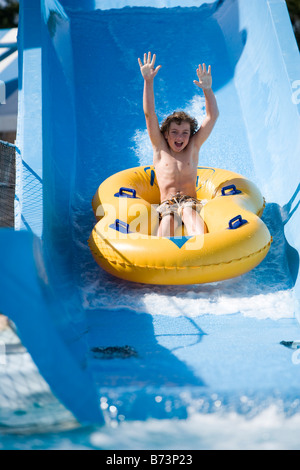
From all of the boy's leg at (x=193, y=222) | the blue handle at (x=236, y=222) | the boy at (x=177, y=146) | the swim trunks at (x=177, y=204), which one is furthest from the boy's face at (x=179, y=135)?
the blue handle at (x=236, y=222)

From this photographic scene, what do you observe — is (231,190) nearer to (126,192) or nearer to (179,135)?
(179,135)

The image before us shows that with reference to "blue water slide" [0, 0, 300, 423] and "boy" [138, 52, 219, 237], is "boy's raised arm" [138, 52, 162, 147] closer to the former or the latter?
"boy" [138, 52, 219, 237]

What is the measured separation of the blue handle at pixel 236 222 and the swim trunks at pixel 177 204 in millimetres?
326

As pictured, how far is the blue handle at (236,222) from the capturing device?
9.09 feet

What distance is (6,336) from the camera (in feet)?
6.99

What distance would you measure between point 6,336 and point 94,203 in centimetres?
123

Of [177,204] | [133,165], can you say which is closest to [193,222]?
[177,204]

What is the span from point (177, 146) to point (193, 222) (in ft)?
1.61

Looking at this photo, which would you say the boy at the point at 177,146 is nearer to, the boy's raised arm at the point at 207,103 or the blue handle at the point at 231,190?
the boy's raised arm at the point at 207,103

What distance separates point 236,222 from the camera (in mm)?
2789

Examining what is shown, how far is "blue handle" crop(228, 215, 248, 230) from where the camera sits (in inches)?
109

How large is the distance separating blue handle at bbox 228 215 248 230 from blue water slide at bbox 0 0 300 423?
31 centimetres

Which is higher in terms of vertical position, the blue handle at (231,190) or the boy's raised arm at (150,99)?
the boy's raised arm at (150,99)
